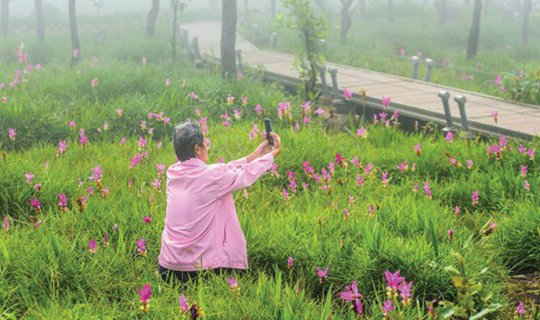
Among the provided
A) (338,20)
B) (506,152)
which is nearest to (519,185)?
(506,152)

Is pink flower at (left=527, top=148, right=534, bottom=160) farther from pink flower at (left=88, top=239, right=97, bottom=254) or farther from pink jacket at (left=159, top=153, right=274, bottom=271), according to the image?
pink flower at (left=88, top=239, right=97, bottom=254)

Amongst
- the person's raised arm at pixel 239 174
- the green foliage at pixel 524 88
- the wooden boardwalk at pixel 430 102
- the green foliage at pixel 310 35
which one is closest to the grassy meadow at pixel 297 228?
the person's raised arm at pixel 239 174

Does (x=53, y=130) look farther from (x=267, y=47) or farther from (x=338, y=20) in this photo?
(x=338, y=20)

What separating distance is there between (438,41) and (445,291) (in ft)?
66.1

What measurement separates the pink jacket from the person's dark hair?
5 centimetres

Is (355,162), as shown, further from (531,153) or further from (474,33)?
(474,33)

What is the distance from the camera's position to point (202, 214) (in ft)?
15.1

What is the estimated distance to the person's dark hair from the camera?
15.1ft

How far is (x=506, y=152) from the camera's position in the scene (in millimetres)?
7125

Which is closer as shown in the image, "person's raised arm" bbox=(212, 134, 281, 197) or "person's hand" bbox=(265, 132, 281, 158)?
"person's raised arm" bbox=(212, 134, 281, 197)

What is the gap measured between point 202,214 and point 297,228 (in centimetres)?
89

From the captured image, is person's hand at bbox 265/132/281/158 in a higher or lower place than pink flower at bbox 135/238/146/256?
higher

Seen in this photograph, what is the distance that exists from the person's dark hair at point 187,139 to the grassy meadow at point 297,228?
64 cm

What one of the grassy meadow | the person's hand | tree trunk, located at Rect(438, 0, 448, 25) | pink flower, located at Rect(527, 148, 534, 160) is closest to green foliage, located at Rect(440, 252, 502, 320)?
the grassy meadow
